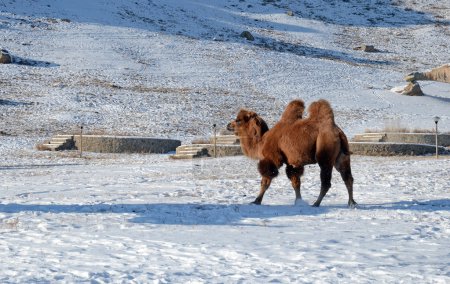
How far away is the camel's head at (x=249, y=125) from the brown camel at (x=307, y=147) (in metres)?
0.02

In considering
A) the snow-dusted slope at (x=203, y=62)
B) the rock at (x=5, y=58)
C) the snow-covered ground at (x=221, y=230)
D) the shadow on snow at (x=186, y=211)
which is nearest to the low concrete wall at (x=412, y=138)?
the snow-dusted slope at (x=203, y=62)

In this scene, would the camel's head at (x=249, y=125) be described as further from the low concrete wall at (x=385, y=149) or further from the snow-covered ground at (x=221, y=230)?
the low concrete wall at (x=385, y=149)

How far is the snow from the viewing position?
10.0m

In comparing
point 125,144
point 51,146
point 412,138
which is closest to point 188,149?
point 125,144

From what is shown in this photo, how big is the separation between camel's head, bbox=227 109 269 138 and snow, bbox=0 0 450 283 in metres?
1.19

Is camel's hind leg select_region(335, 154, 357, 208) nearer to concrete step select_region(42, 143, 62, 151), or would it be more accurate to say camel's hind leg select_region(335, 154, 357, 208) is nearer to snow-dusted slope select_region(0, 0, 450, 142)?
concrete step select_region(42, 143, 62, 151)

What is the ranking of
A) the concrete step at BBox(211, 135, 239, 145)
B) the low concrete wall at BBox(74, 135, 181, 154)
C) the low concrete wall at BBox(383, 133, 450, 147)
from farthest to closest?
the low concrete wall at BBox(74, 135, 181, 154) → the concrete step at BBox(211, 135, 239, 145) → the low concrete wall at BBox(383, 133, 450, 147)

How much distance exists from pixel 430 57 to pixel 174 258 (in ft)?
228

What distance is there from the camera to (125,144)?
1272 inches

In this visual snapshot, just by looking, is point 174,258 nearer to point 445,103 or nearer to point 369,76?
point 445,103

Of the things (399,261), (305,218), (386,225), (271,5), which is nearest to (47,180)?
(305,218)

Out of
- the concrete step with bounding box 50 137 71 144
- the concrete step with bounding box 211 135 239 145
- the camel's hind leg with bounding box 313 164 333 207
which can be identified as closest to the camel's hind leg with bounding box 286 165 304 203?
the camel's hind leg with bounding box 313 164 333 207

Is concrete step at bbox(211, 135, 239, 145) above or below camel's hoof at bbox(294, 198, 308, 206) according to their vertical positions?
above

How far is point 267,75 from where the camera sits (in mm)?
62938
